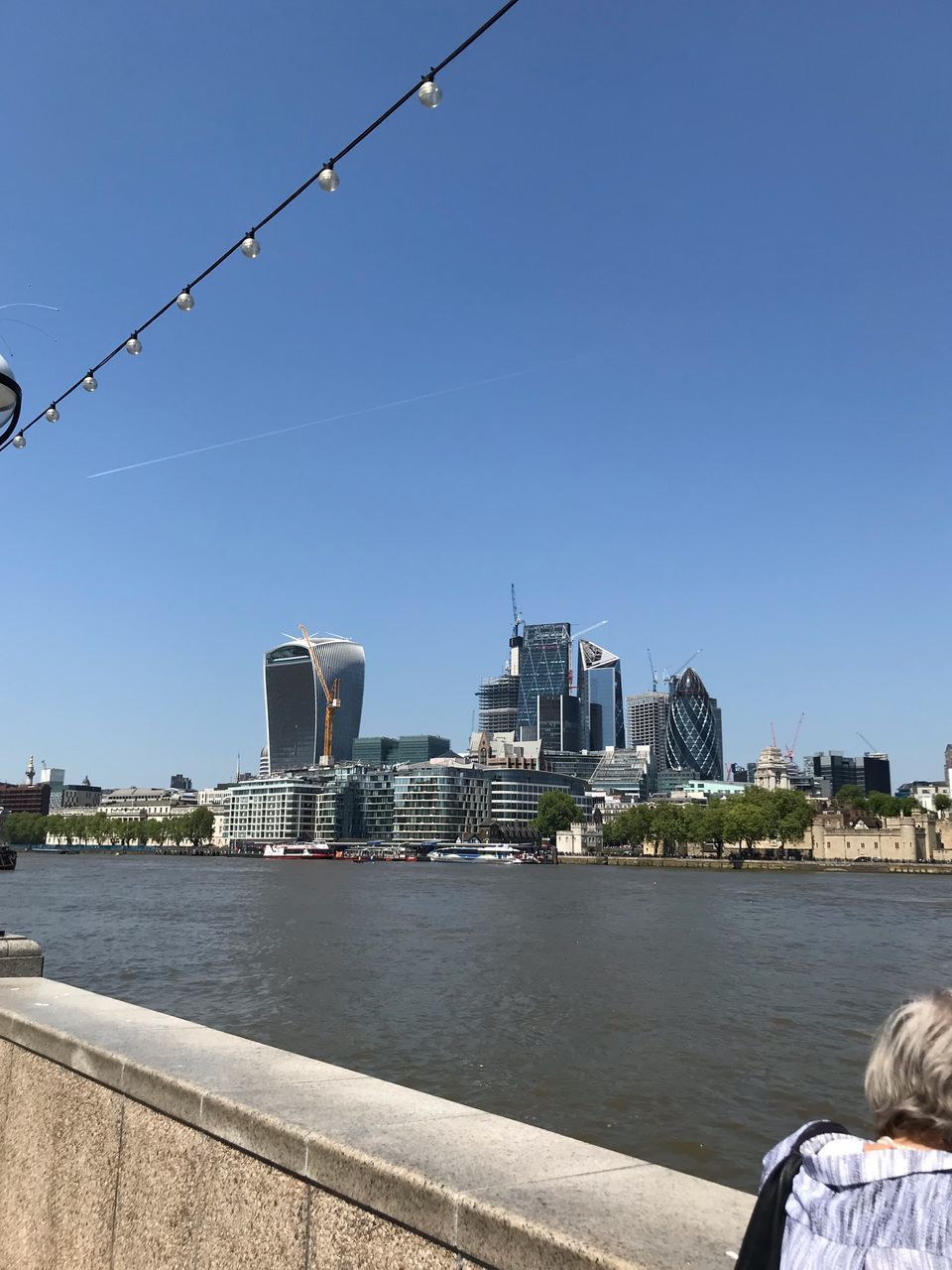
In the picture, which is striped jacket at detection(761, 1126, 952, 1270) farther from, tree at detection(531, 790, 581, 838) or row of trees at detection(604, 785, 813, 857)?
tree at detection(531, 790, 581, 838)

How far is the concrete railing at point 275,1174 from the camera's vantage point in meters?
2.87

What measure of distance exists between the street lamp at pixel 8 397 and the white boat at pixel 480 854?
16806cm

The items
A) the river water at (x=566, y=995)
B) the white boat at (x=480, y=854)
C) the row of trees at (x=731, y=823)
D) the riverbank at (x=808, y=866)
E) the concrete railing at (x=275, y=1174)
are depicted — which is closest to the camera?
the concrete railing at (x=275, y=1174)

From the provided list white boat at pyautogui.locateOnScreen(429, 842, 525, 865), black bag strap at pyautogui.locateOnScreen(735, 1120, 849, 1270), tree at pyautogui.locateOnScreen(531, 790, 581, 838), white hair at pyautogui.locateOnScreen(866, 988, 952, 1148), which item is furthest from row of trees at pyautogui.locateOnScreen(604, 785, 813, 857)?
black bag strap at pyautogui.locateOnScreen(735, 1120, 849, 1270)

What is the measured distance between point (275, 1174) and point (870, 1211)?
7.93 ft

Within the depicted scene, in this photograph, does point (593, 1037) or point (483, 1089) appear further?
point (593, 1037)

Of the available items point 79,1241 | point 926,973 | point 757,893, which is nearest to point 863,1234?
point 79,1241

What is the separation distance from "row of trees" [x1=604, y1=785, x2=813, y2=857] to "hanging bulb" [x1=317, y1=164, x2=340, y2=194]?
15655 centimetres

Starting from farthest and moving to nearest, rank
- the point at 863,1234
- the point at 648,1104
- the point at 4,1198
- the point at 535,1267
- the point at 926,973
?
the point at 926,973, the point at 648,1104, the point at 4,1198, the point at 535,1267, the point at 863,1234

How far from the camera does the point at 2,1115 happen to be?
5609mm

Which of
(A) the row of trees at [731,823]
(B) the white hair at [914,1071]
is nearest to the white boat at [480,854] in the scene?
(A) the row of trees at [731,823]

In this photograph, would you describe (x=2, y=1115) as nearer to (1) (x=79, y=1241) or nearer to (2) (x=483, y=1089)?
(1) (x=79, y=1241)

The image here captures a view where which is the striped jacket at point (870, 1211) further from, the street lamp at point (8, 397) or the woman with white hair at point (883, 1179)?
the street lamp at point (8, 397)

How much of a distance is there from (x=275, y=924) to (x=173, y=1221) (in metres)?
42.3
